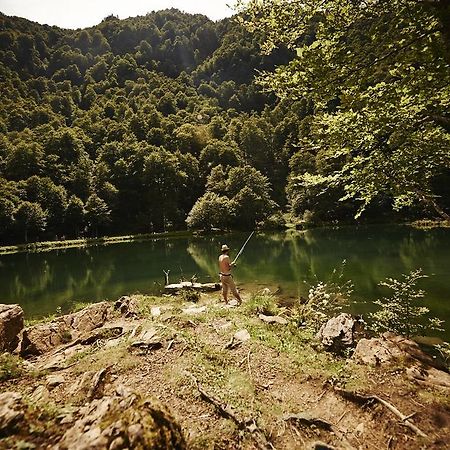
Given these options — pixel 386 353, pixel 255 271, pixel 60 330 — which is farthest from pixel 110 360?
pixel 255 271

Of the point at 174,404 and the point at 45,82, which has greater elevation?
the point at 45,82

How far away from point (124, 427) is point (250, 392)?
3714mm

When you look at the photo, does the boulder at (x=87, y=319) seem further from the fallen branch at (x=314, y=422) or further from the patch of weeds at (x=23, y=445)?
the patch of weeds at (x=23, y=445)

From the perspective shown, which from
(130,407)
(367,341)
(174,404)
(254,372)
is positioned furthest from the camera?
(367,341)

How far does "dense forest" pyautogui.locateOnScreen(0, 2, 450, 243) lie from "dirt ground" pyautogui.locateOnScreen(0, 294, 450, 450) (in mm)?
4256

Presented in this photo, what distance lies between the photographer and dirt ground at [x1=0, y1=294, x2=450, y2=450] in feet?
17.1

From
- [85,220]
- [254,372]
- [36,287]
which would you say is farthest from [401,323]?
[85,220]

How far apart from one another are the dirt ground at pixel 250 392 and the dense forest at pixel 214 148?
4.26 meters

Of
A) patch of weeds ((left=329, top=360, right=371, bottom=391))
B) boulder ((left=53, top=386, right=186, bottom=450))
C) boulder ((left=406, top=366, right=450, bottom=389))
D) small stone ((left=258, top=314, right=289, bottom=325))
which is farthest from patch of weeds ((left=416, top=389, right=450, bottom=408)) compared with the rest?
small stone ((left=258, top=314, right=289, bottom=325))

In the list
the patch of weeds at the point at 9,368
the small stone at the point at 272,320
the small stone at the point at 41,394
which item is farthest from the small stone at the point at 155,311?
the small stone at the point at 41,394

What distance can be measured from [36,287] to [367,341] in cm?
2997

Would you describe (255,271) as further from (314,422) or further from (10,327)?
(314,422)

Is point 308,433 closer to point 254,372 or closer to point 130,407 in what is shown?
point 254,372

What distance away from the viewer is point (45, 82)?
17175cm
